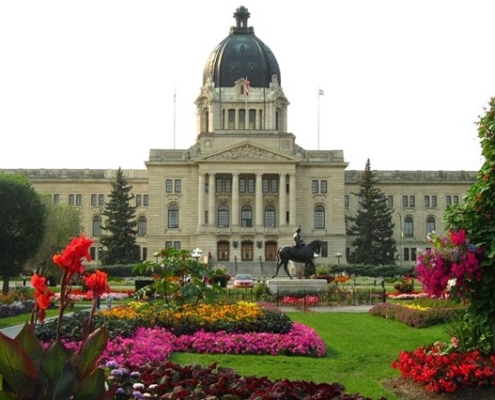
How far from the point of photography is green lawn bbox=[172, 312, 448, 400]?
569 inches

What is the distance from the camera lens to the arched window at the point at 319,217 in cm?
8675

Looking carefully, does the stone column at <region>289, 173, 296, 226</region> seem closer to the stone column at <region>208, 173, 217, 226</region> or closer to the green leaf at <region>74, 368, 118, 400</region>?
the stone column at <region>208, 173, 217, 226</region>

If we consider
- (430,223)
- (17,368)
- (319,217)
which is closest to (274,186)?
(319,217)

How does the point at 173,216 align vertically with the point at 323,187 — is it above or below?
below

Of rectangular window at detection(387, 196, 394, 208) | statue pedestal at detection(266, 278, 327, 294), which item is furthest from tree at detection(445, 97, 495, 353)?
rectangular window at detection(387, 196, 394, 208)

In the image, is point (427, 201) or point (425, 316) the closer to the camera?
point (425, 316)

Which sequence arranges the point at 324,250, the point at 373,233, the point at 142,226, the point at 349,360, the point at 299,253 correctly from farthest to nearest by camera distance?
the point at 142,226, the point at 324,250, the point at 373,233, the point at 299,253, the point at 349,360

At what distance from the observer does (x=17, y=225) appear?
48531mm

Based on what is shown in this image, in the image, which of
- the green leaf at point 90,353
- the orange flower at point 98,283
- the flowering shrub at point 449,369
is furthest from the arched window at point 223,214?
the green leaf at point 90,353

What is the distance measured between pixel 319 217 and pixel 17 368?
271 ft

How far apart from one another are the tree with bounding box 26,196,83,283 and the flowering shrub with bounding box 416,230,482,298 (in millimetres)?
42716

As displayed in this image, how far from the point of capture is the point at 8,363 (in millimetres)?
4973

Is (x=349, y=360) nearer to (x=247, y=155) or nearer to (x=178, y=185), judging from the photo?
(x=247, y=155)

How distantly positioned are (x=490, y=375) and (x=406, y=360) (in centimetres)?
163
